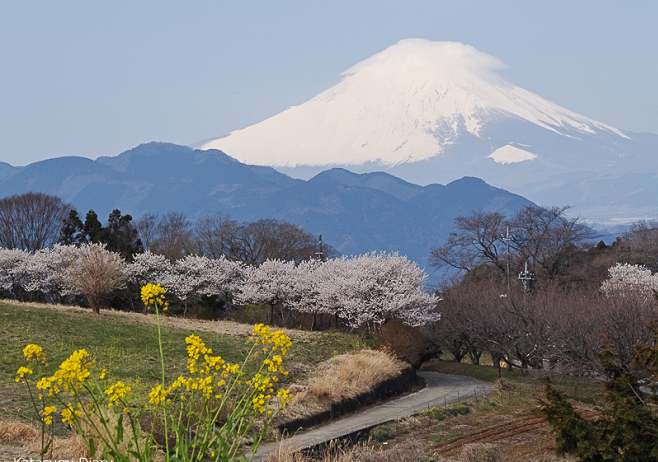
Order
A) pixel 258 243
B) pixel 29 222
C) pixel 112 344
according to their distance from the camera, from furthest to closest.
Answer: pixel 258 243 < pixel 29 222 < pixel 112 344

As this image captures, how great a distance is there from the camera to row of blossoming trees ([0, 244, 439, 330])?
3025 centimetres

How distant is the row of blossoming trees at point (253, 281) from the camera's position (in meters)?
30.2

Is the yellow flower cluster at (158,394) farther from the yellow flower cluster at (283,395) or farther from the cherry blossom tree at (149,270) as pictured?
the cherry blossom tree at (149,270)

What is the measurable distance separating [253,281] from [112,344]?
20140mm

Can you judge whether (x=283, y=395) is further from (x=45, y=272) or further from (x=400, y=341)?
(x=45, y=272)

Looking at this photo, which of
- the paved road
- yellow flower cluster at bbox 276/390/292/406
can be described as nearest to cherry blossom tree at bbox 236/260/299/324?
the paved road

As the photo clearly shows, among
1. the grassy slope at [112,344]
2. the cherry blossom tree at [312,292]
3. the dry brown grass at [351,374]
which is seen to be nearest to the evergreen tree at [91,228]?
the cherry blossom tree at [312,292]

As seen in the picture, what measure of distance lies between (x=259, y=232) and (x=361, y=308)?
1879 inches

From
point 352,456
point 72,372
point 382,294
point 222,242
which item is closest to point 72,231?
point 222,242

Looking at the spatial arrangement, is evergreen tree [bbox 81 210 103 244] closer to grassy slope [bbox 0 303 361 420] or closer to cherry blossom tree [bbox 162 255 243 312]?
cherry blossom tree [bbox 162 255 243 312]

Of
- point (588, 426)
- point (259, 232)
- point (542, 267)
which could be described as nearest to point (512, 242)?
point (542, 267)

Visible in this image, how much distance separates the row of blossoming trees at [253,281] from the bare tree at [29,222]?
18.7 m

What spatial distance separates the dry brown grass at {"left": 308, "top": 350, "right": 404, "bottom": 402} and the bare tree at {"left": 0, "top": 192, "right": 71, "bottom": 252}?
55.7m

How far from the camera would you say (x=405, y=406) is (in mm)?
20391
